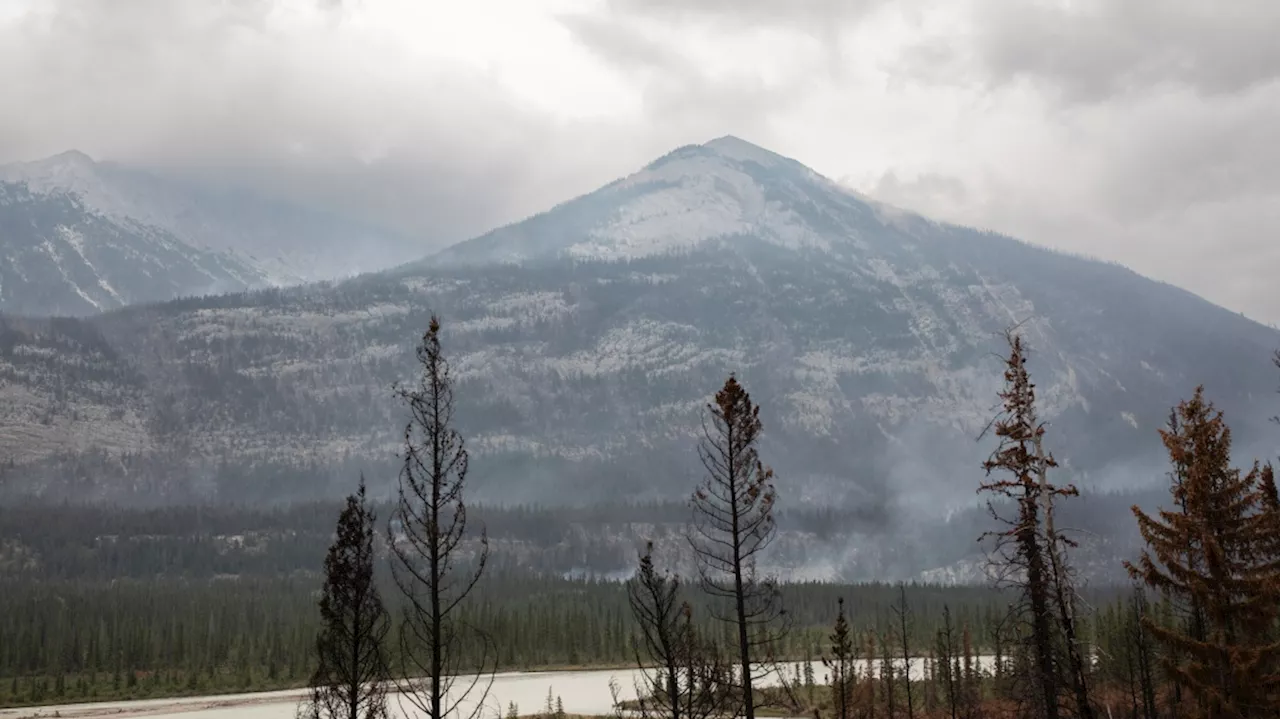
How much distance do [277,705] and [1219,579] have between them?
4069 inches

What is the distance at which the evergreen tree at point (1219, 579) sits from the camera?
31844 millimetres

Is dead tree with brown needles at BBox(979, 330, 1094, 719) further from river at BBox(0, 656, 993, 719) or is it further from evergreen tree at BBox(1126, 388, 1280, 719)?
river at BBox(0, 656, 993, 719)

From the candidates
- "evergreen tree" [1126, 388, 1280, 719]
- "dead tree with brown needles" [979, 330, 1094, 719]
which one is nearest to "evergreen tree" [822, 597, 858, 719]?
"dead tree with brown needles" [979, 330, 1094, 719]

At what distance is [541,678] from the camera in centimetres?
15075

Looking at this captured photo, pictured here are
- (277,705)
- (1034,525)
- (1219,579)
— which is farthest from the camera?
(277,705)

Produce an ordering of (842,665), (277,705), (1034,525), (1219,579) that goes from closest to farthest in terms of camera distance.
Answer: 1. (1219,579)
2. (1034,525)
3. (842,665)
4. (277,705)

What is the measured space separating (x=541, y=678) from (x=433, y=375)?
132 meters

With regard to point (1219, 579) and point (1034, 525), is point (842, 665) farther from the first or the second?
point (1219, 579)

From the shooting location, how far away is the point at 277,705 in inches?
4547

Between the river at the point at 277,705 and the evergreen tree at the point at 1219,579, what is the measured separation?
214 ft

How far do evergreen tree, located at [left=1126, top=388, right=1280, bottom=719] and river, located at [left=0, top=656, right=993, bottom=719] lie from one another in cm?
6524

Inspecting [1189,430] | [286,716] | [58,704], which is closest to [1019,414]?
[1189,430]

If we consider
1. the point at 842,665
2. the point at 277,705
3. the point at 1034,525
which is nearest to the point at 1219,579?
the point at 1034,525

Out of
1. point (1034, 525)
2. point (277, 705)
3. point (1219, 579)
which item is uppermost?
point (1034, 525)
